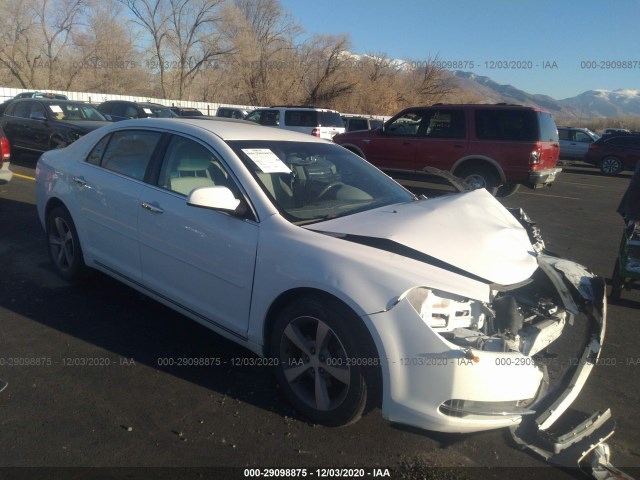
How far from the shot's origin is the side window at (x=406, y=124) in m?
11.8

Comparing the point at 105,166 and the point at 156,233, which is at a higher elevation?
the point at 105,166

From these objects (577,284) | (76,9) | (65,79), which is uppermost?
(76,9)

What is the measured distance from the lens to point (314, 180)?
151 inches

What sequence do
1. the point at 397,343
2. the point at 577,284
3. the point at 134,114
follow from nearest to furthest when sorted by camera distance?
the point at 397,343, the point at 577,284, the point at 134,114

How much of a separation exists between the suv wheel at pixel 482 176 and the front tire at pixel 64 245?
27.4 ft

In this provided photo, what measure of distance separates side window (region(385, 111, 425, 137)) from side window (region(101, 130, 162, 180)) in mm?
8418

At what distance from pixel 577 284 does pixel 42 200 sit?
15.7 feet

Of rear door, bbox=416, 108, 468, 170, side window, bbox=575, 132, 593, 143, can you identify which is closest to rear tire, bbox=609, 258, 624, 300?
rear door, bbox=416, 108, 468, 170

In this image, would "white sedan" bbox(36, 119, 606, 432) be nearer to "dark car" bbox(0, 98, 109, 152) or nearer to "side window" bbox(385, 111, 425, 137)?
"side window" bbox(385, 111, 425, 137)

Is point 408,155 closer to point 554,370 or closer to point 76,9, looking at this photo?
point 554,370

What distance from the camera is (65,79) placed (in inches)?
1740

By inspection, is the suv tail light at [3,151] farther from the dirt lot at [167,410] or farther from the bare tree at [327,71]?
the bare tree at [327,71]

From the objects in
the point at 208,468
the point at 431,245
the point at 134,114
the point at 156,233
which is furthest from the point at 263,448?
the point at 134,114

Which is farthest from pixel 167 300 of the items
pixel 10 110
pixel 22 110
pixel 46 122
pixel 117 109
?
pixel 117 109
